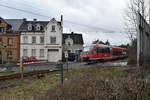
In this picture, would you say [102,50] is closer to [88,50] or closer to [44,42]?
[88,50]

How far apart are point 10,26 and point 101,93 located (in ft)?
144

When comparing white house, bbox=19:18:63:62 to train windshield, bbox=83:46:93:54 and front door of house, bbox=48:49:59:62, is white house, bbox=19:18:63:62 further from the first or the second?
train windshield, bbox=83:46:93:54

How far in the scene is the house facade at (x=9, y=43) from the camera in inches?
1645

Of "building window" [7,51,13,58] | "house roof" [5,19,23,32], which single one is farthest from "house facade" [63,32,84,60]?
"building window" [7,51,13,58]

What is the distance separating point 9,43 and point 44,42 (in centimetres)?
844

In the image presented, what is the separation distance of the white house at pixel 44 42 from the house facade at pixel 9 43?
3.90ft

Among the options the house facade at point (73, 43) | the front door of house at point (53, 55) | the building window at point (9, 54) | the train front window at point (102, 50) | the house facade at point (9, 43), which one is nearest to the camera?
the train front window at point (102, 50)

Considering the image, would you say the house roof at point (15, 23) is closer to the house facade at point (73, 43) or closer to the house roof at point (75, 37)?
the house facade at point (73, 43)

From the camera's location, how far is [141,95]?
4559 millimetres

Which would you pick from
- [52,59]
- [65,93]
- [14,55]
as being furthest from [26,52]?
[65,93]

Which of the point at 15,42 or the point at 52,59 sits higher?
the point at 15,42

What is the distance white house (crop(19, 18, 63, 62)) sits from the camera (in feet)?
141

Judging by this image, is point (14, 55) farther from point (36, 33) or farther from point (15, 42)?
point (36, 33)

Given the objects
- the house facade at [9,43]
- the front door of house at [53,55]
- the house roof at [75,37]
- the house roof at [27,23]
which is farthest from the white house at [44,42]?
the house roof at [75,37]
